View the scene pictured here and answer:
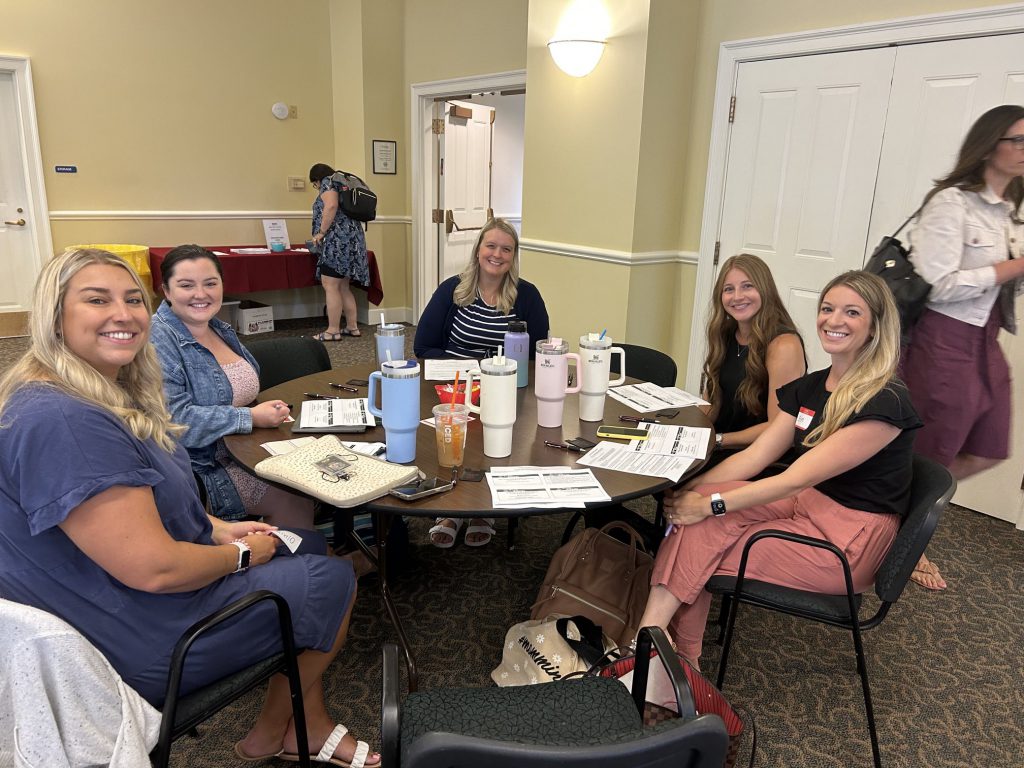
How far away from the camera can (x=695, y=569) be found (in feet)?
5.79

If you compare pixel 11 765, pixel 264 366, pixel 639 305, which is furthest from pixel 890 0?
pixel 11 765

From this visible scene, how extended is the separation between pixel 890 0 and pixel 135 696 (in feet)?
12.3

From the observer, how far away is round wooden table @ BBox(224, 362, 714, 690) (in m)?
1.50

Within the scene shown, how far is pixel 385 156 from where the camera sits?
661cm

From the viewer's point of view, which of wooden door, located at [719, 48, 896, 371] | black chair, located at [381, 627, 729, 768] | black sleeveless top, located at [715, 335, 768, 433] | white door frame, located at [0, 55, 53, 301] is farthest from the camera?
white door frame, located at [0, 55, 53, 301]

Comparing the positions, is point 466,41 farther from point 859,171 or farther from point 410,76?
point 859,171

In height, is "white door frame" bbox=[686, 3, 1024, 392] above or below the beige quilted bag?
above

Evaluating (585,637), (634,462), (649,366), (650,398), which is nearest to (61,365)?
(634,462)

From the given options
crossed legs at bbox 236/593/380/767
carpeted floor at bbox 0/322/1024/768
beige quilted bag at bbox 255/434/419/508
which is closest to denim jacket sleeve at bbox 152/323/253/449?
beige quilted bag at bbox 255/434/419/508

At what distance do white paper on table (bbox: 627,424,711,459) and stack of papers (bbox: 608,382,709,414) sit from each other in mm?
174

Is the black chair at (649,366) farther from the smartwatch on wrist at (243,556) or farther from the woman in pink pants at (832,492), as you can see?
the smartwatch on wrist at (243,556)

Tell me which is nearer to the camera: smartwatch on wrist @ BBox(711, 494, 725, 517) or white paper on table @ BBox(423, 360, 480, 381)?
smartwatch on wrist @ BBox(711, 494, 725, 517)

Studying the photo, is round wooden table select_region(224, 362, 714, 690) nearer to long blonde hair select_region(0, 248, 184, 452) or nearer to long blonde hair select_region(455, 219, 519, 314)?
long blonde hair select_region(0, 248, 184, 452)

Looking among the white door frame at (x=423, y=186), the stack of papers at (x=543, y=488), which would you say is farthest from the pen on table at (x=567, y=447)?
the white door frame at (x=423, y=186)
